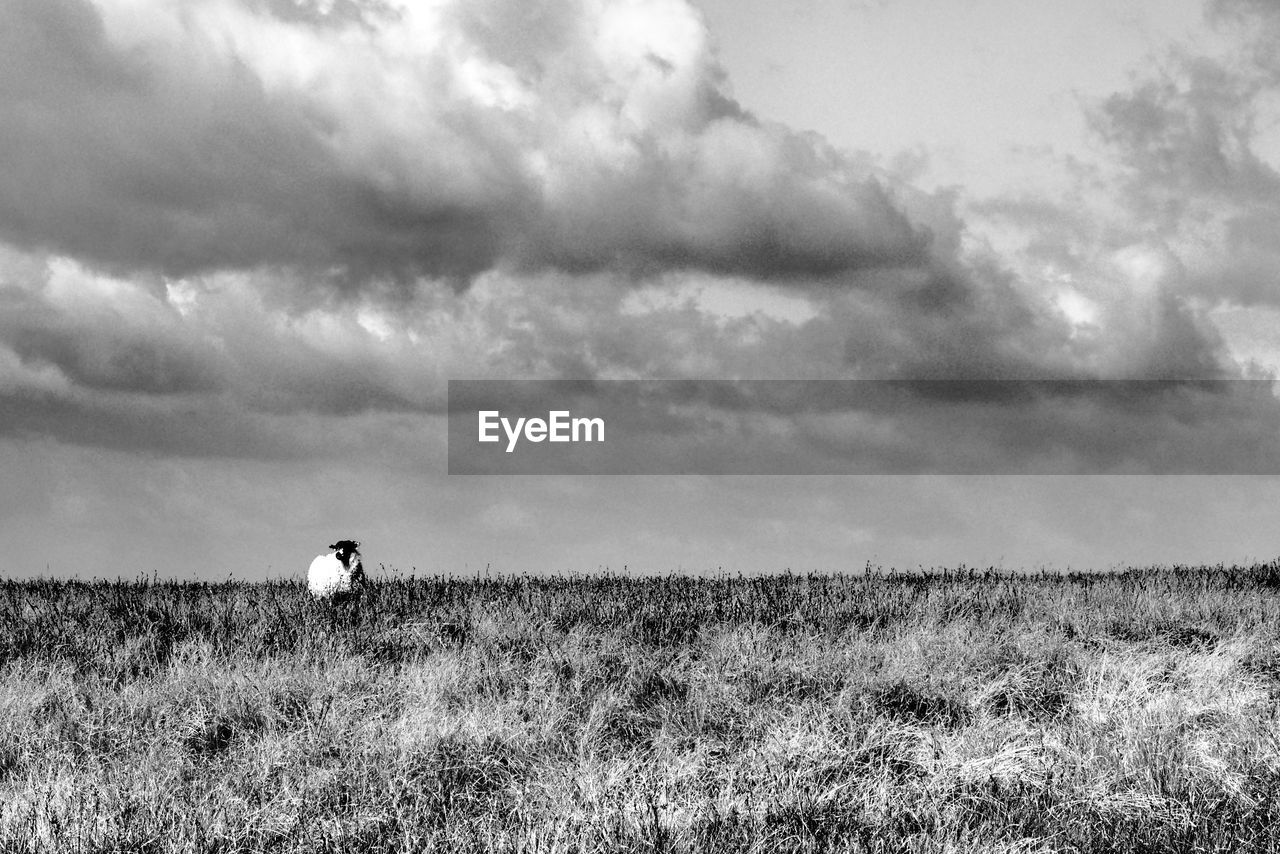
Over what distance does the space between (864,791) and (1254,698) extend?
3164 millimetres

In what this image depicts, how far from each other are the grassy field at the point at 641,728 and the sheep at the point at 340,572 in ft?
1.63

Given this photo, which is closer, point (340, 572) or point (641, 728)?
point (641, 728)

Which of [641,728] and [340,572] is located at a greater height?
[340,572]

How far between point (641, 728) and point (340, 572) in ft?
17.9

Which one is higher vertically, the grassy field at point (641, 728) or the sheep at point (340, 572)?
the sheep at point (340, 572)

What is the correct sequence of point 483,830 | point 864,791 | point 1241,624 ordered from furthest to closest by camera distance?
point 1241,624
point 864,791
point 483,830

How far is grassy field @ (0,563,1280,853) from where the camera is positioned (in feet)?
13.2

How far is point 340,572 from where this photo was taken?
10.4 meters

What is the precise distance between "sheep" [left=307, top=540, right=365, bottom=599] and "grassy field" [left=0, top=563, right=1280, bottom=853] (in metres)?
0.50

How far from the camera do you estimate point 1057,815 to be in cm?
421

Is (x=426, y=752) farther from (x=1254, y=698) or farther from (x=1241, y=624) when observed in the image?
(x=1241, y=624)

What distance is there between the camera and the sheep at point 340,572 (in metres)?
10.3

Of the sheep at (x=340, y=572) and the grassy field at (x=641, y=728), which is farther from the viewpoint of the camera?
the sheep at (x=340, y=572)

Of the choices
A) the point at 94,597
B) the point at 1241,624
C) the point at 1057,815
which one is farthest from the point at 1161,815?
the point at 94,597
